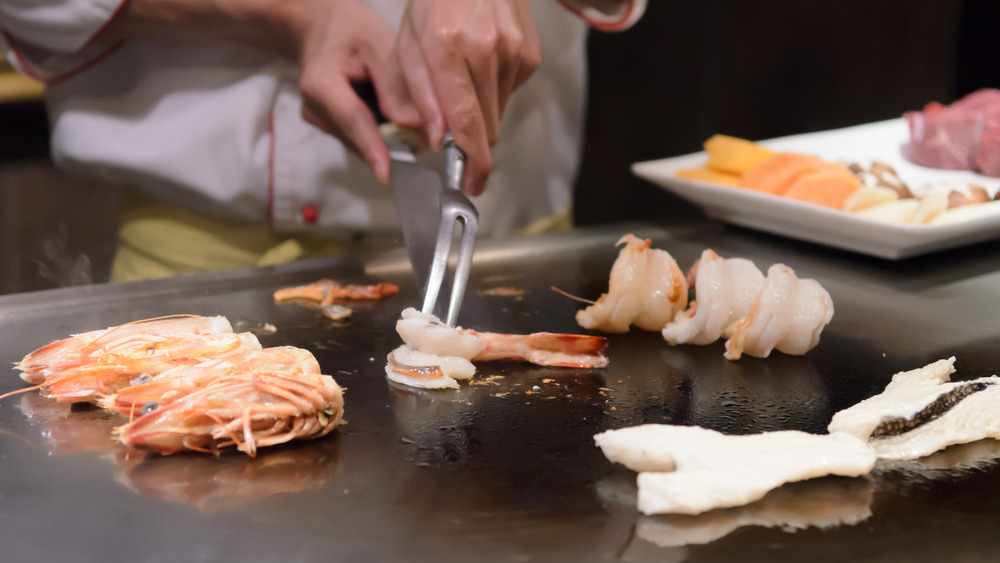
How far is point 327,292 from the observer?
1.38m

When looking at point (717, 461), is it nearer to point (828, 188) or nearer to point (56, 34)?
point (828, 188)

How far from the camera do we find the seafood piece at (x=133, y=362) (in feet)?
3.20

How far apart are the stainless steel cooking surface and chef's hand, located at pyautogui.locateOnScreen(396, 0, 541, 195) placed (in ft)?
0.91

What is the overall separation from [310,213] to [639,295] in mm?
846

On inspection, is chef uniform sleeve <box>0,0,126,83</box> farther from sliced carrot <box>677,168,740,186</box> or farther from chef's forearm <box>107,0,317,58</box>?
sliced carrot <box>677,168,740,186</box>

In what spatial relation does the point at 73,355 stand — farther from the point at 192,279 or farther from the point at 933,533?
the point at 933,533

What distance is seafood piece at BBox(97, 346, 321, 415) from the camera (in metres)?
0.93

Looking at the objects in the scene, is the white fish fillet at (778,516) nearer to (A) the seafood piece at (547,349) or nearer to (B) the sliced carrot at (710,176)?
(A) the seafood piece at (547,349)

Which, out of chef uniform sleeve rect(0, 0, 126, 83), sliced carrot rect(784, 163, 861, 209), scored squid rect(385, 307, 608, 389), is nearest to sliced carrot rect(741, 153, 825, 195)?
sliced carrot rect(784, 163, 861, 209)

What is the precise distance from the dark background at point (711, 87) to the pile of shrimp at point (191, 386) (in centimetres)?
260

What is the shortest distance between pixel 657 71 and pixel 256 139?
2557 mm

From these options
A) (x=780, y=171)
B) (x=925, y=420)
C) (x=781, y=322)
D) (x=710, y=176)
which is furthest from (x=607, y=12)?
(x=925, y=420)

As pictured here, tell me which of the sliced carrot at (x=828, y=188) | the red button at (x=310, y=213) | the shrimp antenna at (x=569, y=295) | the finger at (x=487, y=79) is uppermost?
the finger at (x=487, y=79)

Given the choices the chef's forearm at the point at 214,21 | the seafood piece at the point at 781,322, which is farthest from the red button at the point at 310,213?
the seafood piece at the point at 781,322
